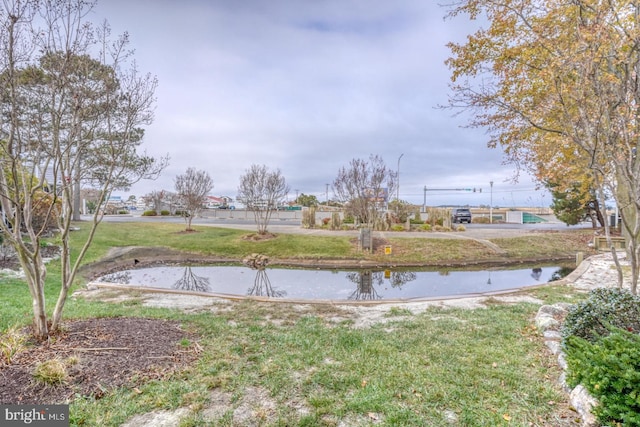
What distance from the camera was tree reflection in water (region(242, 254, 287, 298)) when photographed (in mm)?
7809

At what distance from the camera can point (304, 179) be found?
40.4 metres

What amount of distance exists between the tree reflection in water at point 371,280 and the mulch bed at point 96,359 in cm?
489

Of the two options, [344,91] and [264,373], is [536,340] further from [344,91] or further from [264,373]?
[344,91]

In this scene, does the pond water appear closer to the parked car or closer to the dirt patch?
the dirt patch

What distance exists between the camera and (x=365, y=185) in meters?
16.6

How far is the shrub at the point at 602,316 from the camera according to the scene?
2.97 metres

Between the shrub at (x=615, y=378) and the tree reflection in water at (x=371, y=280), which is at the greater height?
the shrub at (x=615, y=378)

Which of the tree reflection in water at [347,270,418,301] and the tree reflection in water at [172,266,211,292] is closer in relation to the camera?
the tree reflection in water at [347,270,418,301]

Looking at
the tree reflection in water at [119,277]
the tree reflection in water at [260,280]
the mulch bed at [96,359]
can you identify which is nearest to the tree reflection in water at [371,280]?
the tree reflection in water at [260,280]

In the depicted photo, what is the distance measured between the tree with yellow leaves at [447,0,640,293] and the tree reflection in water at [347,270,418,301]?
4484mm

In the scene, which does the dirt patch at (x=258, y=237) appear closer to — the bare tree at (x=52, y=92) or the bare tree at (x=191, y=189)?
the bare tree at (x=191, y=189)

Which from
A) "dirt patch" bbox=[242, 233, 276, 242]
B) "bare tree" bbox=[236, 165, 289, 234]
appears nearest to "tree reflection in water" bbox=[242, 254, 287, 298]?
"dirt patch" bbox=[242, 233, 276, 242]

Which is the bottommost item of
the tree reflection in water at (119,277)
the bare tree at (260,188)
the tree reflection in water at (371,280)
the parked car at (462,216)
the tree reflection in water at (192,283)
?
the tree reflection in water at (192,283)

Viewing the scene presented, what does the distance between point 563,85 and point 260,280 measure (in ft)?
27.3
